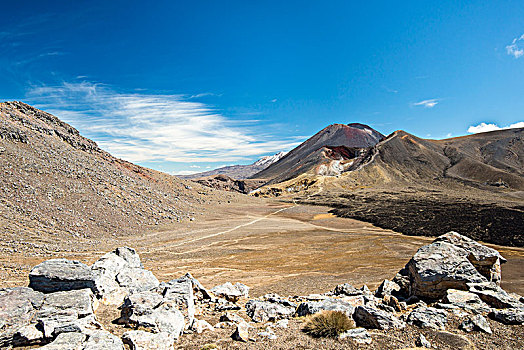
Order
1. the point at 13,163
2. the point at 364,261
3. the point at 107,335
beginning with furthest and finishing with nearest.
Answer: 1. the point at 13,163
2. the point at 364,261
3. the point at 107,335

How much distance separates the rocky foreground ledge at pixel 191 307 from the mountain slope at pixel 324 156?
102 m

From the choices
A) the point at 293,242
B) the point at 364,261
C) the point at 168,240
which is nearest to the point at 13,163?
the point at 168,240

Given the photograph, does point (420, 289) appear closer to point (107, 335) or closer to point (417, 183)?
point (107, 335)

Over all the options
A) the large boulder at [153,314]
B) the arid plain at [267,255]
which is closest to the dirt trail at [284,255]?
the arid plain at [267,255]

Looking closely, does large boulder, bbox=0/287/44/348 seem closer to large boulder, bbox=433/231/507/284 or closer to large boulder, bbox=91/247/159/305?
large boulder, bbox=91/247/159/305

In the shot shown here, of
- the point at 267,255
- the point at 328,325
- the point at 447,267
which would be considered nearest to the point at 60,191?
the point at 267,255

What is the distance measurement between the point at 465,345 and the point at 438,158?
130 meters

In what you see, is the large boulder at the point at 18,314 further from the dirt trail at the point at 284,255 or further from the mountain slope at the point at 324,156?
the mountain slope at the point at 324,156

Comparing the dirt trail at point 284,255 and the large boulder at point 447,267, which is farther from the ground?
the large boulder at point 447,267

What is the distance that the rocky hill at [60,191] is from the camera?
965 inches

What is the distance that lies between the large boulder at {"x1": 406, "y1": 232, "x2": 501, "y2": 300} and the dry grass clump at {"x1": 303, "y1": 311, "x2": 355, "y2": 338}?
5389 millimetres

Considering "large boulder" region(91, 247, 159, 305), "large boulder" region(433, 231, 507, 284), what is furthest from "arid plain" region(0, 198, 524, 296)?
"large boulder" region(91, 247, 159, 305)

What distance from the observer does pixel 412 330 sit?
755cm

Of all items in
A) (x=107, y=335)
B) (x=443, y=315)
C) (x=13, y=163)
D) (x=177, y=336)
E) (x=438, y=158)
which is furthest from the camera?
(x=438, y=158)
